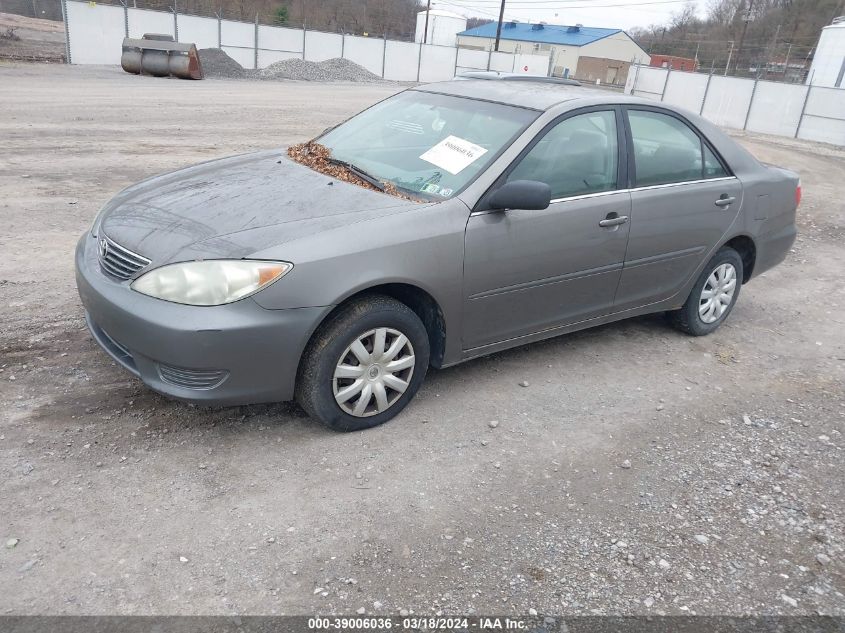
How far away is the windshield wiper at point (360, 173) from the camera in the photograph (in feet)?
12.9

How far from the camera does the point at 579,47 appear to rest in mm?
70062

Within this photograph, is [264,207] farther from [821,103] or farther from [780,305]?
[821,103]

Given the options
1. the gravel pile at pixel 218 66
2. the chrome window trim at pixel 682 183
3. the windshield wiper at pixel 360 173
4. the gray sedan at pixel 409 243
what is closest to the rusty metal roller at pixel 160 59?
the gravel pile at pixel 218 66

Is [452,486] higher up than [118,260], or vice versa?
[118,260]

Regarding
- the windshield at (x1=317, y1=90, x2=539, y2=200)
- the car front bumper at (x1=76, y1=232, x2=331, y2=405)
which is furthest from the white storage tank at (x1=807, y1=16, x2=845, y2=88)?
the car front bumper at (x1=76, y1=232, x2=331, y2=405)

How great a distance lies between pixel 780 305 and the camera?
6.31m

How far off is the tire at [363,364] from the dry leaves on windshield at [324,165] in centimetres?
73

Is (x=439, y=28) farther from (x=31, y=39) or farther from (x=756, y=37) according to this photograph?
(x=31, y=39)

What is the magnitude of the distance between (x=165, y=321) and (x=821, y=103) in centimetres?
2795

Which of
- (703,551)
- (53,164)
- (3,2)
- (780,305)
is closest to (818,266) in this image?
(780,305)

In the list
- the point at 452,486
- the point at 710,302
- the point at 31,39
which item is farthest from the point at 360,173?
the point at 31,39

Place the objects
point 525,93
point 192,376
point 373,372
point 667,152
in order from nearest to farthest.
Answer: point 192,376 < point 373,372 < point 525,93 < point 667,152

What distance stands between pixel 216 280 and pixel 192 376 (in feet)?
1.50

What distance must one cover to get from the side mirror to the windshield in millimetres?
218
